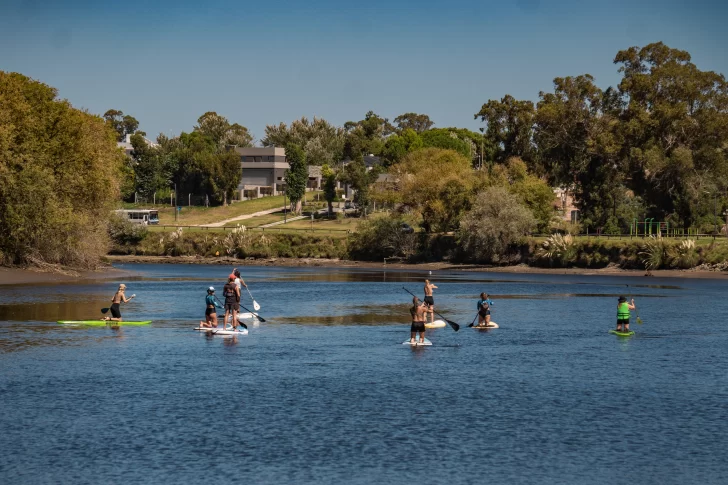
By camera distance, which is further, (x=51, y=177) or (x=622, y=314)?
(x=51, y=177)

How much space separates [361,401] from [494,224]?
84720 millimetres

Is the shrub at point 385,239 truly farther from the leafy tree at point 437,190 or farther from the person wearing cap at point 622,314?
the person wearing cap at point 622,314

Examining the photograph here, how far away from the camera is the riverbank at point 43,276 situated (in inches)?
Answer: 3484

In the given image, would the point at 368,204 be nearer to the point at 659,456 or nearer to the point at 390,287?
the point at 390,287

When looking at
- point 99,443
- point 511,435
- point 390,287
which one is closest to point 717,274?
point 390,287

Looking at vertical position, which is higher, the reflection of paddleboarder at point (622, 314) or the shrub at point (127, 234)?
the shrub at point (127, 234)

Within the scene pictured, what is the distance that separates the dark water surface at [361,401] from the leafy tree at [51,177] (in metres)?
27.5

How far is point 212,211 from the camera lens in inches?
7323

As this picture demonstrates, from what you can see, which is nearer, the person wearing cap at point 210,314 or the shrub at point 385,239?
the person wearing cap at point 210,314

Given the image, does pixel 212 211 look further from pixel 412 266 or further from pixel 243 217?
pixel 412 266

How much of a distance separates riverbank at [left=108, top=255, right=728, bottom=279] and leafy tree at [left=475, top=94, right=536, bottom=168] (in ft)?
86.4

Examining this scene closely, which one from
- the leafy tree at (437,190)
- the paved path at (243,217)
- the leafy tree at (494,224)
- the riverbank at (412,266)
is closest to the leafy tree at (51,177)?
the riverbank at (412,266)

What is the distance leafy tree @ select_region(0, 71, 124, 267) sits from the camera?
87688 mm

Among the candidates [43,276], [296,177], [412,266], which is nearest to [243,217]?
[296,177]
